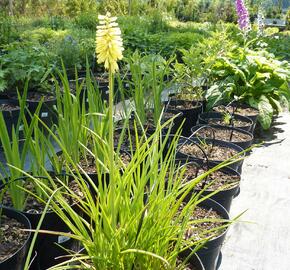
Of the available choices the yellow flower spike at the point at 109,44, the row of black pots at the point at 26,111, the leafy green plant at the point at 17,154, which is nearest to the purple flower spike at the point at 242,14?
the row of black pots at the point at 26,111

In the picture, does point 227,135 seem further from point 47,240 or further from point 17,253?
point 17,253

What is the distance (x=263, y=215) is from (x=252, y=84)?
185 cm

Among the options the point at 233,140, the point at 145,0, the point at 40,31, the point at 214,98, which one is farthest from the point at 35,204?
the point at 145,0

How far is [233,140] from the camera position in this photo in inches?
121

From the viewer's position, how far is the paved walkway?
2109 millimetres

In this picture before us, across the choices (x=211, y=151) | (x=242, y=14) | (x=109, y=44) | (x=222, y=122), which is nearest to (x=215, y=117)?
(x=222, y=122)

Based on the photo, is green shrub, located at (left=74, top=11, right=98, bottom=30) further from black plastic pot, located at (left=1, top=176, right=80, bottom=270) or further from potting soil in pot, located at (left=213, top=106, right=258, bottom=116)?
black plastic pot, located at (left=1, top=176, right=80, bottom=270)

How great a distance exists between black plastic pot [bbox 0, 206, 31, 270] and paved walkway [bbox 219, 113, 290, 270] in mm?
880

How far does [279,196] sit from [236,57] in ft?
6.74

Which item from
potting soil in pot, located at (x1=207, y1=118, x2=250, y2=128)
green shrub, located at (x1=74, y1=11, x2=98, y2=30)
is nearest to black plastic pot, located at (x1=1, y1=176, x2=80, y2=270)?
potting soil in pot, located at (x1=207, y1=118, x2=250, y2=128)

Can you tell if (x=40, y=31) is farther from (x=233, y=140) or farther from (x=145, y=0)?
(x=145, y=0)

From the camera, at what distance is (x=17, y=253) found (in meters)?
1.42

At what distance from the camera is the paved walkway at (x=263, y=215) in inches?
83.0

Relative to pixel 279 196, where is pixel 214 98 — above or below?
above
